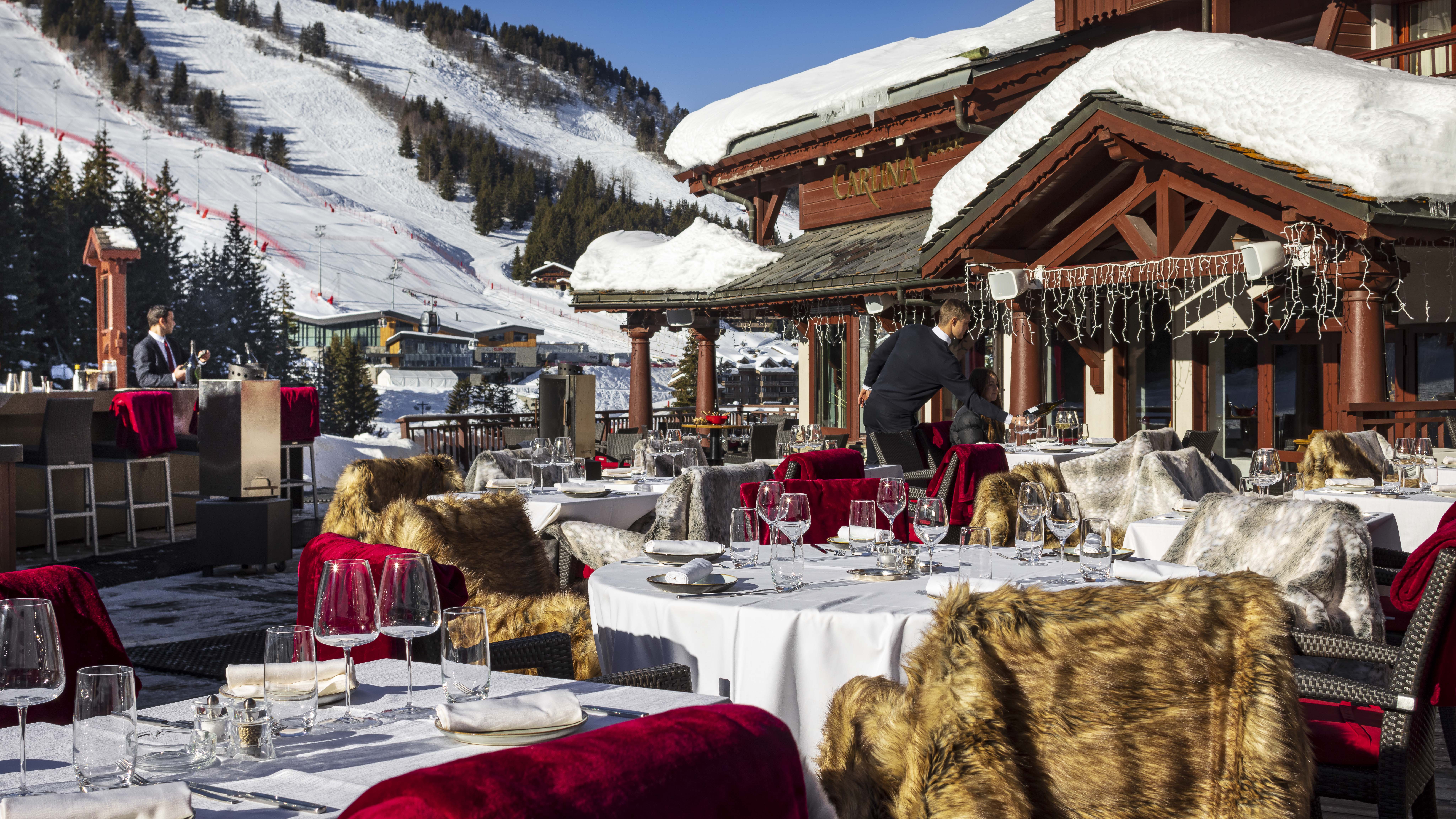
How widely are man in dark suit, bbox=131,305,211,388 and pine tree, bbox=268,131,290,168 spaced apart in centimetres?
12159

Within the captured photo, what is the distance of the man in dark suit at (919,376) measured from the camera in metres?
7.83

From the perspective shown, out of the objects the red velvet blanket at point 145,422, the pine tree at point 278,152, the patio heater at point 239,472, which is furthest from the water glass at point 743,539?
the pine tree at point 278,152

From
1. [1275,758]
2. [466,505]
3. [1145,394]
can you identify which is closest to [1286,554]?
[1275,758]

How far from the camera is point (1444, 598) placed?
284 cm

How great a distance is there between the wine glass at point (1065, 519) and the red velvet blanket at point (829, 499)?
1.58 meters

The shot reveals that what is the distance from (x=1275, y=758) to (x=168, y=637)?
Answer: 20.1 ft

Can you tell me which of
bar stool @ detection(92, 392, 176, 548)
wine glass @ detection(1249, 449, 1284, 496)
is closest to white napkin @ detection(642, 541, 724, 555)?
wine glass @ detection(1249, 449, 1284, 496)

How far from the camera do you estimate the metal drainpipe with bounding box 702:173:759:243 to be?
58.6 ft

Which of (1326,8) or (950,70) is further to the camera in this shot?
(950,70)

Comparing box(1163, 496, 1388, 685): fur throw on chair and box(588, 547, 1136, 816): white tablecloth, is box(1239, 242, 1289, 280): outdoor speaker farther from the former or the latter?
box(588, 547, 1136, 816): white tablecloth

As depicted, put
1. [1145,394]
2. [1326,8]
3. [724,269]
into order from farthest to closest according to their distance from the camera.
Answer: [724,269], [1145,394], [1326,8]

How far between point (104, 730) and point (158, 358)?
10.3 m

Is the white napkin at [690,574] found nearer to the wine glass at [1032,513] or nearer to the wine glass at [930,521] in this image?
the wine glass at [930,521]

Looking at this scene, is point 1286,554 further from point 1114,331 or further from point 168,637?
point 1114,331
